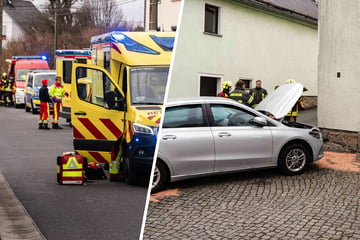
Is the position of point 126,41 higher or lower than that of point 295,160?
higher

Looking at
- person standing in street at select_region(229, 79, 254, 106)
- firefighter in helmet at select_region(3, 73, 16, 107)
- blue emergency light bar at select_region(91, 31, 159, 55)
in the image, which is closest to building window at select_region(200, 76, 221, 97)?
person standing in street at select_region(229, 79, 254, 106)

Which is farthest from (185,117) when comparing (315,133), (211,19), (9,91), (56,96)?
(9,91)

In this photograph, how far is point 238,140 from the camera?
4.54 metres

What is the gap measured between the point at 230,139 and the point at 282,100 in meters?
0.77

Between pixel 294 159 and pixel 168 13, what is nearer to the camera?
pixel 168 13


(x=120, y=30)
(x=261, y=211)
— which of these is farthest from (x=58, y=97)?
(x=120, y=30)

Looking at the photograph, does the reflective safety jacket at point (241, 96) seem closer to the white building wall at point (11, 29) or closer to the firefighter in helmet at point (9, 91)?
the white building wall at point (11, 29)

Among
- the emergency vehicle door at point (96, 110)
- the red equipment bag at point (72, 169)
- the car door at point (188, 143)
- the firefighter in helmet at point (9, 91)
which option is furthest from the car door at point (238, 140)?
the firefighter in helmet at point (9, 91)

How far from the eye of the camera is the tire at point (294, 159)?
5141mm

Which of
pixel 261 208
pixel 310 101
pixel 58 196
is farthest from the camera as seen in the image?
pixel 310 101

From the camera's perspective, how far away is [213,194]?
4.19m

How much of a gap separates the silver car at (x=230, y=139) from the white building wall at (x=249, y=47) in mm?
1578

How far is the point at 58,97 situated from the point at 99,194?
2304mm

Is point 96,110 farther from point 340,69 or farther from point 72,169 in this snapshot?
point 340,69
